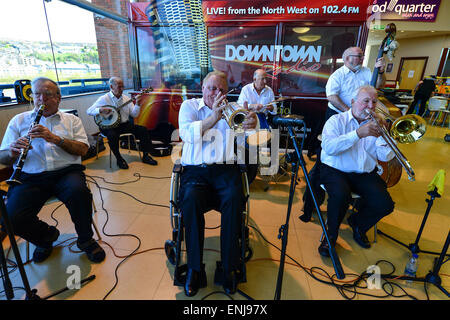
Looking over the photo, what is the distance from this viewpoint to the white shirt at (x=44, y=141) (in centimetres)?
190

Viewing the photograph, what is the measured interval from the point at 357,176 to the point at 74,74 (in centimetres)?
522

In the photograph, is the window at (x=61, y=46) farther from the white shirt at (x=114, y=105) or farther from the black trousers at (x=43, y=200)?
the black trousers at (x=43, y=200)

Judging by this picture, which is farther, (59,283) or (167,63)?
(167,63)

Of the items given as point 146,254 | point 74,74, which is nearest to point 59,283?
point 146,254

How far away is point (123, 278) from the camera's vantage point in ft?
5.85

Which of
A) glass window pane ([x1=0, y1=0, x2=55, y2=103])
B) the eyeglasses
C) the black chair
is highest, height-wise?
glass window pane ([x1=0, y1=0, x2=55, y2=103])

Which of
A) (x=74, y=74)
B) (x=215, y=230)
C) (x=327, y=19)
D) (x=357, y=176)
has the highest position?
(x=327, y=19)

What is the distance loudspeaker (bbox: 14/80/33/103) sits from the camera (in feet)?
10.7

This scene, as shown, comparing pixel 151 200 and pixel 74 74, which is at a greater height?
pixel 74 74

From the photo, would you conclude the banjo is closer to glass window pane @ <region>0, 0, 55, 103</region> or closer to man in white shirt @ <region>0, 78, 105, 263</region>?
glass window pane @ <region>0, 0, 55, 103</region>

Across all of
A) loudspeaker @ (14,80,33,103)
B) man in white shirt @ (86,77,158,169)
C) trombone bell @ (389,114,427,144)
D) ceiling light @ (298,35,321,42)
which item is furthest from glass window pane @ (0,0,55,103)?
trombone bell @ (389,114,427,144)

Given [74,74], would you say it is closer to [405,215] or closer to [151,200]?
[151,200]

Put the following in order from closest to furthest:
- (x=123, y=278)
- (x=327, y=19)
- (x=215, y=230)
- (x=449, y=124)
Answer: (x=123, y=278) → (x=215, y=230) → (x=327, y=19) → (x=449, y=124)
